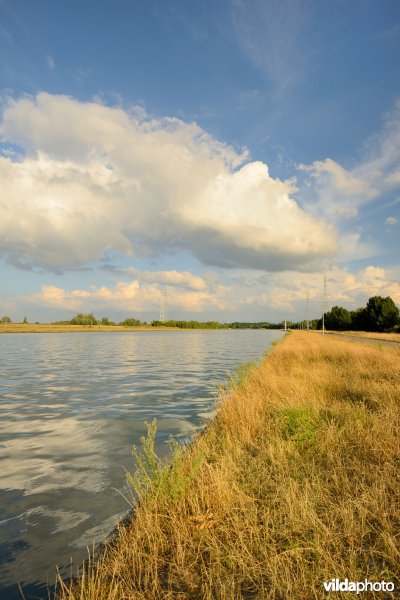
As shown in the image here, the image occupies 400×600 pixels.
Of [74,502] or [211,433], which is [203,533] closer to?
[74,502]

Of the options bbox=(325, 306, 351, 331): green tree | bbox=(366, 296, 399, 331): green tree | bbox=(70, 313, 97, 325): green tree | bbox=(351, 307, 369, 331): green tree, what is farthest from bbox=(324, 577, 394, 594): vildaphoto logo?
bbox=(70, 313, 97, 325): green tree

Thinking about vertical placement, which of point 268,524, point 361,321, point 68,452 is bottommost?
point 68,452

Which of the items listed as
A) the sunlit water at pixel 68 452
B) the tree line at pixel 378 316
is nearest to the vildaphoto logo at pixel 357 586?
the sunlit water at pixel 68 452

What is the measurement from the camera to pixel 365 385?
13070 millimetres

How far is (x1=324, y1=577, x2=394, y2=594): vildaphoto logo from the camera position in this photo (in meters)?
3.47

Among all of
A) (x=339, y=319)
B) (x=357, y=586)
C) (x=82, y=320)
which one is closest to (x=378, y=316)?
(x=339, y=319)

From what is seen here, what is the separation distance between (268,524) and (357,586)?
1.36 meters

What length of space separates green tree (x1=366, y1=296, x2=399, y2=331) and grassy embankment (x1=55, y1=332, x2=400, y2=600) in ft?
297

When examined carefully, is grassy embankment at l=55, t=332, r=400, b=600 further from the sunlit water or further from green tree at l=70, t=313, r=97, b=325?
green tree at l=70, t=313, r=97, b=325

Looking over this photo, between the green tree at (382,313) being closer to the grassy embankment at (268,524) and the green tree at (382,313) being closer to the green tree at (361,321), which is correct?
the green tree at (361,321)

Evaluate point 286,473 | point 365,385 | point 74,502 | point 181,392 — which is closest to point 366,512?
point 286,473

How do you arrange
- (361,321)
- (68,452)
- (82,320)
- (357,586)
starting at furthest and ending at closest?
(82,320) → (361,321) → (68,452) → (357,586)

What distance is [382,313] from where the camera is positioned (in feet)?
293

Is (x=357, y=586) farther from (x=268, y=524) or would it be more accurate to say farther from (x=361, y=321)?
(x=361, y=321)
